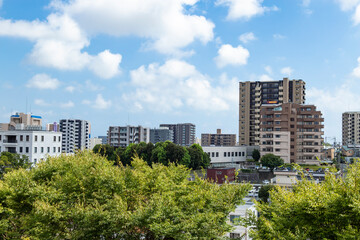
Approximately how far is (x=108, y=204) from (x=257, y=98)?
106221 millimetres

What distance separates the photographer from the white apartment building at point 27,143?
2739 inches

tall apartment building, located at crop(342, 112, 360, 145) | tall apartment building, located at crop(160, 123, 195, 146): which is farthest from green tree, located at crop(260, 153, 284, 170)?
tall apartment building, located at crop(160, 123, 195, 146)

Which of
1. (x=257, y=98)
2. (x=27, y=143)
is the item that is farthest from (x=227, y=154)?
(x=27, y=143)

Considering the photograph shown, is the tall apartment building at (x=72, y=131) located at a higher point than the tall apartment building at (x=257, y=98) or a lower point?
lower

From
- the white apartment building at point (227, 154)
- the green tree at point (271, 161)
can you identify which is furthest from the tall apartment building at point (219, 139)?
the green tree at point (271, 161)

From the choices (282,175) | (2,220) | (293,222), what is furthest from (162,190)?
(282,175)

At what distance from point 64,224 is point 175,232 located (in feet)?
21.8

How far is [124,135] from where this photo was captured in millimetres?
130250

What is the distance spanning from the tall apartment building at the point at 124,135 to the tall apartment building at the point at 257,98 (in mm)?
39932

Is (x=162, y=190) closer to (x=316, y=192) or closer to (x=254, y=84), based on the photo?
(x=316, y=192)

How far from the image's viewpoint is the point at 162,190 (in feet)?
66.4

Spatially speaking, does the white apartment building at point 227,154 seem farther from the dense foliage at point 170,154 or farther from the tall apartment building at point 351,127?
the tall apartment building at point 351,127

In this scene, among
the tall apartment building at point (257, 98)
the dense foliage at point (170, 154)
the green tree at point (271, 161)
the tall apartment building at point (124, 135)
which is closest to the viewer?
the dense foliage at point (170, 154)

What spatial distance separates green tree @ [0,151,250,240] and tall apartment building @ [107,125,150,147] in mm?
106345
